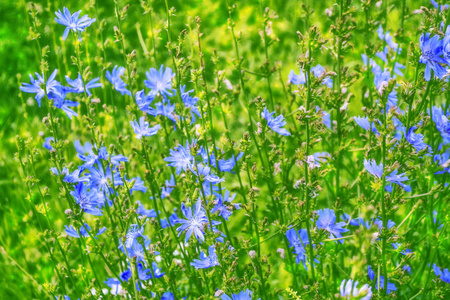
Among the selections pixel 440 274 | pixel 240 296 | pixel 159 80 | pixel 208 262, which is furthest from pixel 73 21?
pixel 440 274

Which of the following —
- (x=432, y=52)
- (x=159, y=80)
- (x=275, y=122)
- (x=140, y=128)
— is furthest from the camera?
(x=159, y=80)

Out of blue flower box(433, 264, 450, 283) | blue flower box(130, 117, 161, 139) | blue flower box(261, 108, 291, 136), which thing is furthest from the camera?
blue flower box(433, 264, 450, 283)

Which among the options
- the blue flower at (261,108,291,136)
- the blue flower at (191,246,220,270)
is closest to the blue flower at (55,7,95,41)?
the blue flower at (261,108,291,136)

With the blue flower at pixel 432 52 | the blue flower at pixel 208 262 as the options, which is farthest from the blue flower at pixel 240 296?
the blue flower at pixel 432 52

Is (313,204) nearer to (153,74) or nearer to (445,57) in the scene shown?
(445,57)

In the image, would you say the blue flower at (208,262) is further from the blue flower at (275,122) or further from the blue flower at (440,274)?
the blue flower at (440,274)

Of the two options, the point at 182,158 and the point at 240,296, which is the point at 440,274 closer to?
the point at 240,296

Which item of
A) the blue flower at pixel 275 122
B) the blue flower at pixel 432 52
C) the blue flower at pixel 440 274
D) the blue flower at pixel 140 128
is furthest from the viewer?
the blue flower at pixel 440 274

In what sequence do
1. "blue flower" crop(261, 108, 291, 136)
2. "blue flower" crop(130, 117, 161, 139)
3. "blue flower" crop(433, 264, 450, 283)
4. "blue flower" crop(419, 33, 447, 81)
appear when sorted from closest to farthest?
"blue flower" crop(419, 33, 447, 81), "blue flower" crop(130, 117, 161, 139), "blue flower" crop(261, 108, 291, 136), "blue flower" crop(433, 264, 450, 283)

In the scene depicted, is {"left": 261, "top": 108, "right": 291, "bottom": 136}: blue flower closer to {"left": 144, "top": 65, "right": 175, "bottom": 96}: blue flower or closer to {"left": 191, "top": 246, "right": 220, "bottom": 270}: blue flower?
{"left": 144, "top": 65, "right": 175, "bottom": 96}: blue flower

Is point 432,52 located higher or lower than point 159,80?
lower

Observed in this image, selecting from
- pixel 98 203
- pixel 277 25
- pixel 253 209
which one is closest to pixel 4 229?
pixel 98 203

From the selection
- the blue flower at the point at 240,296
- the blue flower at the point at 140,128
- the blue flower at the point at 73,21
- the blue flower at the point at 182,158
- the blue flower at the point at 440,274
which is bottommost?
the blue flower at the point at 240,296
